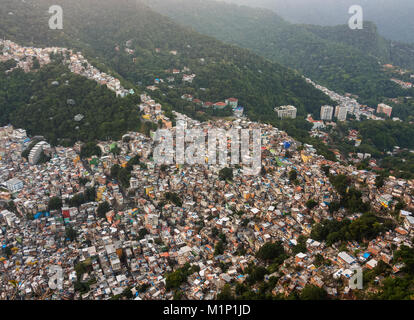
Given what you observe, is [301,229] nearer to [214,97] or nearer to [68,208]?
[68,208]

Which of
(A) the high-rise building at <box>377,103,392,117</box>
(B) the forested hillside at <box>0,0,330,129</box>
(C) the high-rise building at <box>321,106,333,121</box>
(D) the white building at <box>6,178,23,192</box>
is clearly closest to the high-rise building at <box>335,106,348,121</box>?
(C) the high-rise building at <box>321,106,333,121</box>

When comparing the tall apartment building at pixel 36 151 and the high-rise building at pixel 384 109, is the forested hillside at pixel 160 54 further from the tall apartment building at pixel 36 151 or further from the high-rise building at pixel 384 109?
the tall apartment building at pixel 36 151

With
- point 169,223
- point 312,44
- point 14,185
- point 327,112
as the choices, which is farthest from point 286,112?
point 312,44

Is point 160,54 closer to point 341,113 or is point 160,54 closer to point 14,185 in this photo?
point 341,113

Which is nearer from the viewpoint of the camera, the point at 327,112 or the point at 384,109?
the point at 327,112

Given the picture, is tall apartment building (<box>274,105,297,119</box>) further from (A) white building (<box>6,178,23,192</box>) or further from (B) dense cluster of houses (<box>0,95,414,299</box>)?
(A) white building (<box>6,178,23,192</box>)
